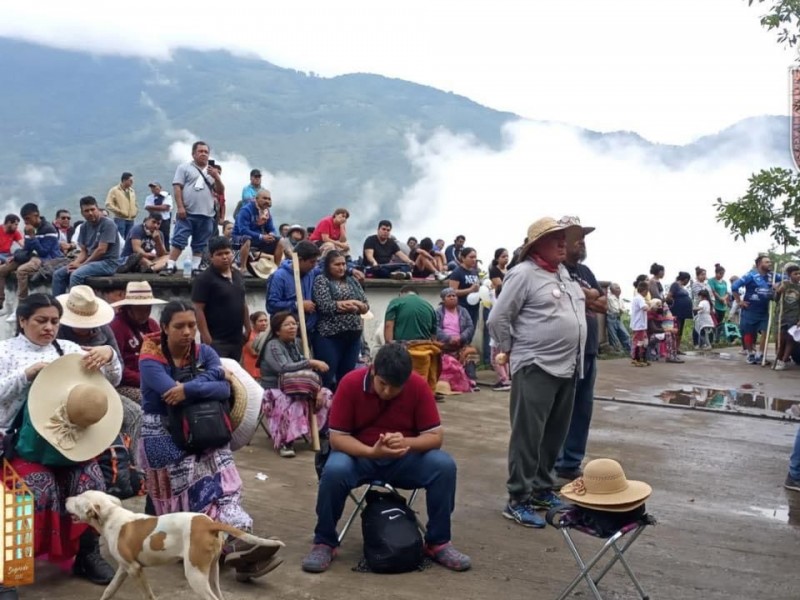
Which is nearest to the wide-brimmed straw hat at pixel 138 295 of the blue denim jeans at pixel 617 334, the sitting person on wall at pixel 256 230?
the sitting person on wall at pixel 256 230

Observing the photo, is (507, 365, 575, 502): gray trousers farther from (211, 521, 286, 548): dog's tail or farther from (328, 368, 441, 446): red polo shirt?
(211, 521, 286, 548): dog's tail

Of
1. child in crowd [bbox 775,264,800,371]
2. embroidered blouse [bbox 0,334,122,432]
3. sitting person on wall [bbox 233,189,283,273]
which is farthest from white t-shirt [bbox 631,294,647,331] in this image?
embroidered blouse [bbox 0,334,122,432]

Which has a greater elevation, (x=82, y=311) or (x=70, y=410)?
(x=82, y=311)

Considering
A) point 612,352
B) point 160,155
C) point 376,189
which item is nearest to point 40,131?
point 160,155

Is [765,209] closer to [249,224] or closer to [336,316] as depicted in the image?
[336,316]

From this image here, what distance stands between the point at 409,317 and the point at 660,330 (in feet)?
25.9

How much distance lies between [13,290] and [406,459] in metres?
8.69

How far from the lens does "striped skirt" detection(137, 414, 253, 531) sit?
4812mm

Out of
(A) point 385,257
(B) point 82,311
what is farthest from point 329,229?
(B) point 82,311

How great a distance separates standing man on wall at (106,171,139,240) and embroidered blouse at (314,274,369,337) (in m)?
7.69

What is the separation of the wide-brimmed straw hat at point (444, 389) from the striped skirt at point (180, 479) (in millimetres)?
6454

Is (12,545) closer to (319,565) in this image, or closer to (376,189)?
(319,565)

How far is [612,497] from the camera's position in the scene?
4207 millimetres

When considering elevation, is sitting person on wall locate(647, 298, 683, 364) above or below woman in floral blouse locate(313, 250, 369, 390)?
below
